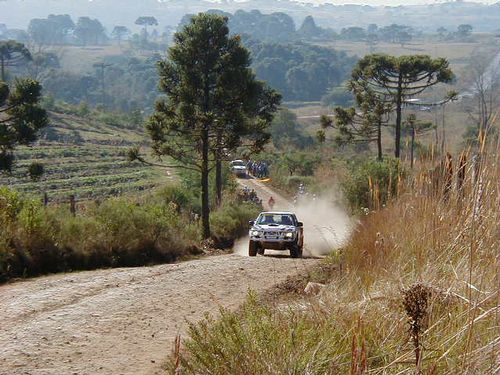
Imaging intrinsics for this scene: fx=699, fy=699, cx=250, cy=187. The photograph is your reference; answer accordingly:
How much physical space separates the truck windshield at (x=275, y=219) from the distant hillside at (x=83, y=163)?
61.9 ft

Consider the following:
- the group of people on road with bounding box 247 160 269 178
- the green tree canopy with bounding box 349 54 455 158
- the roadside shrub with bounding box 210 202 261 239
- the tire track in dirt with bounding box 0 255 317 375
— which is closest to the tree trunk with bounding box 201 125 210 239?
the roadside shrub with bounding box 210 202 261 239

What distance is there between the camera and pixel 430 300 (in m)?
4.47

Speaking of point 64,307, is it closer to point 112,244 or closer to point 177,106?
point 112,244

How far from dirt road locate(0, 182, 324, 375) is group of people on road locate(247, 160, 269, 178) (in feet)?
154

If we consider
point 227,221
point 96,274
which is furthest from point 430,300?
point 227,221

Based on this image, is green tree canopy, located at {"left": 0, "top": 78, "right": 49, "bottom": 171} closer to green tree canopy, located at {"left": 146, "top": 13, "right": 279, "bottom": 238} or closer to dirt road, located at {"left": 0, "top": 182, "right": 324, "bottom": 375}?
green tree canopy, located at {"left": 146, "top": 13, "right": 279, "bottom": 238}

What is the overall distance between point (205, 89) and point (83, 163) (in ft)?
124

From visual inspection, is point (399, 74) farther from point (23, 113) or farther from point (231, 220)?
point (23, 113)

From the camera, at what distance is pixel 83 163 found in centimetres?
6050

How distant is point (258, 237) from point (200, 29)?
30.5ft

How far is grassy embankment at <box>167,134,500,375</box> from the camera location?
3.92 m

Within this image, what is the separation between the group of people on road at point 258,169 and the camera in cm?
5988

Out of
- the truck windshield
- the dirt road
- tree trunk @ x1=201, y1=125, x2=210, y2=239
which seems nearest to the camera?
the dirt road

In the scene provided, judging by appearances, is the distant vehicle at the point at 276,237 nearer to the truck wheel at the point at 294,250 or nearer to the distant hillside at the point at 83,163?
the truck wheel at the point at 294,250
